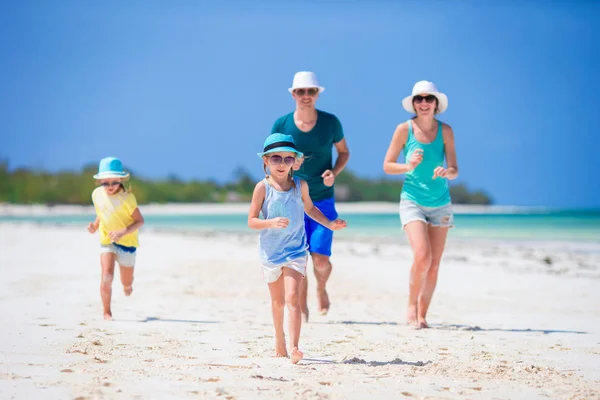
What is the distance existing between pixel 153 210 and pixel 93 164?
7358 millimetres

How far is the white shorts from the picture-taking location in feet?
15.9

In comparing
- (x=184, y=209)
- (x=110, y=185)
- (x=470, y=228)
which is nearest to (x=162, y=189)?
(x=184, y=209)

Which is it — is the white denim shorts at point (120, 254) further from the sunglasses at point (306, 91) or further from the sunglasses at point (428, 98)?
the sunglasses at point (428, 98)

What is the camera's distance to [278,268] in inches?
192

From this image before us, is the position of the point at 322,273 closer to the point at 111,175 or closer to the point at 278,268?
the point at 278,268

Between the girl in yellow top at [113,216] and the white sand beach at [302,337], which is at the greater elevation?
the girl in yellow top at [113,216]

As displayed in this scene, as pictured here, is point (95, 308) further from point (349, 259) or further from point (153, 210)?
point (153, 210)

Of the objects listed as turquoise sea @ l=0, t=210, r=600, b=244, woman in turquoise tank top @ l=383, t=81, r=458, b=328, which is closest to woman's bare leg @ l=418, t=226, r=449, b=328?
woman in turquoise tank top @ l=383, t=81, r=458, b=328

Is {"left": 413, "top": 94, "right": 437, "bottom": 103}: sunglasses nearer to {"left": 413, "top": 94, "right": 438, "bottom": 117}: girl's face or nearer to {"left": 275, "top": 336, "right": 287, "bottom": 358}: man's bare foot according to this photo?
{"left": 413, "top": 94, "right": 438, "bottom": 117}: girl's face

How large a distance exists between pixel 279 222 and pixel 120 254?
2.68m

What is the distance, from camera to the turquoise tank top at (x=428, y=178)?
6.44m

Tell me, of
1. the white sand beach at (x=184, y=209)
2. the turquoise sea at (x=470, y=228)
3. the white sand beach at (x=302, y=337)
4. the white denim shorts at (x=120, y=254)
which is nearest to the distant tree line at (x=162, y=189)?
the white sand beach at (x=184, y=209)

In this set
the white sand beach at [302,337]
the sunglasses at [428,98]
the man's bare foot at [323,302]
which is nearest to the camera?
the white sand beach at [302,337]

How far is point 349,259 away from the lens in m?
13.4
